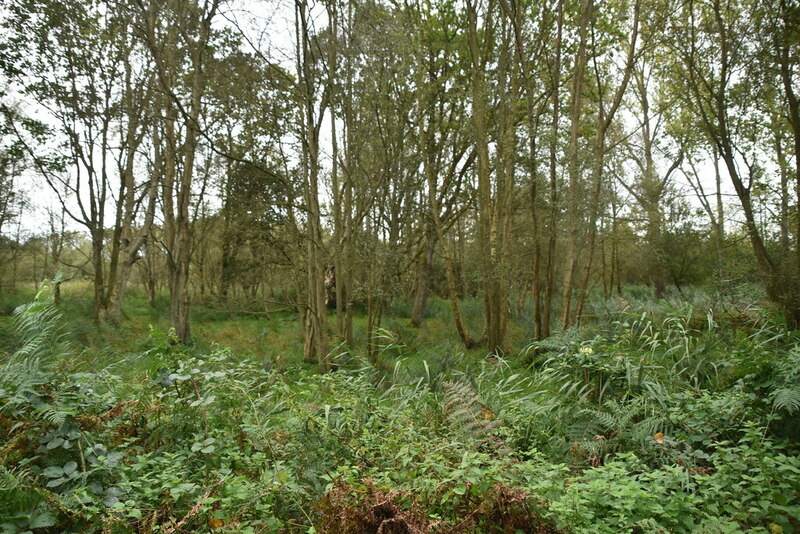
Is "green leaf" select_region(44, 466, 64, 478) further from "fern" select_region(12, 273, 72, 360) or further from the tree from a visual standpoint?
the tree

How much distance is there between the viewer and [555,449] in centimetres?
334

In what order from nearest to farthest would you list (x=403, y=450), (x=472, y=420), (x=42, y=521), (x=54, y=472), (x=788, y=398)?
(x=42, y=521)
(x=54, y=472)
(x=403, y=450)
(x=788, y=398)
(x=472, y=420)

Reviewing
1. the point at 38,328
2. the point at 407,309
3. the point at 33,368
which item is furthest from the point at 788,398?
the point at 407,309

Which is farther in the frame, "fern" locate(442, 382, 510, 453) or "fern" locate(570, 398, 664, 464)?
"fern" locate(570, 398, 664, 464)

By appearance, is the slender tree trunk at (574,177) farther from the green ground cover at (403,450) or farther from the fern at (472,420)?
the fern at (472,420)

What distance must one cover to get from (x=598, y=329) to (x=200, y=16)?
8.44 meters

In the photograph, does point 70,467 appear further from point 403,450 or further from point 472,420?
point 472,420

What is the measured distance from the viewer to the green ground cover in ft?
7.00

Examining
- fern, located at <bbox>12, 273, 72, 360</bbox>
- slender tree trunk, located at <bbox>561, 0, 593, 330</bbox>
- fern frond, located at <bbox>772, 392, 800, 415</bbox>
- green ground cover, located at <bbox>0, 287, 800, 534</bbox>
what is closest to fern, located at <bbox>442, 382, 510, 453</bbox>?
green ground cover, located at <bbox>0, 287, 800, 534</bbox>

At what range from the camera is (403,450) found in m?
2.59

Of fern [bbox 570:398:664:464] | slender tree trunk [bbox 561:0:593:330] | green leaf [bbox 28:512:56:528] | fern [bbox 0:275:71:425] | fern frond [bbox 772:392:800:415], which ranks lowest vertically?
fern [bbox 570:398:664:464]

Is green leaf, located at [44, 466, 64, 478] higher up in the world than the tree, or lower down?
lower down

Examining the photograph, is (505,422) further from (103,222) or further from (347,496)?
(103,222)

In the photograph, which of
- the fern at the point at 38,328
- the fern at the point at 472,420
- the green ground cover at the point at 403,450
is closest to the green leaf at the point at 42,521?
the green ground cover at the point at 403,450
